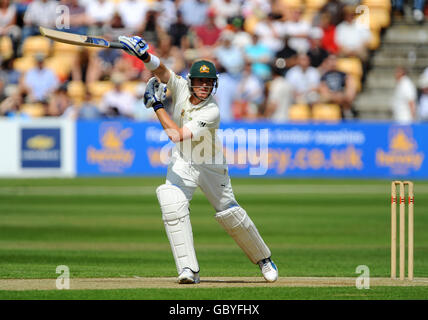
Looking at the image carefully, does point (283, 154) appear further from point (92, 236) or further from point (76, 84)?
point (92, 236)

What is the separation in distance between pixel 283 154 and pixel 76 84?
511 centimetres

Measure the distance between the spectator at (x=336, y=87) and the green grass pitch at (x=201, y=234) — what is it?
7.00 ft

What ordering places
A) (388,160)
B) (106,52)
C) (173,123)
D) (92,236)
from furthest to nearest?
(106,52) < (388,160) < (92,236) < (173,123)

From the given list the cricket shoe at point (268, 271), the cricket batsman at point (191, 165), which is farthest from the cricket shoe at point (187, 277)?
the cricket shoe at point (268, 271)

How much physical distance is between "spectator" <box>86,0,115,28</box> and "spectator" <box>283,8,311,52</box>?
4250 mm

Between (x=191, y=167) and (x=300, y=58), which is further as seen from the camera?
(x=300, y=58)

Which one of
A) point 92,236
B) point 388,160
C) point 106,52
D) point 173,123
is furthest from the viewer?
point 106,52

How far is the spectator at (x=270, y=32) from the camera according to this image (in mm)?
23469

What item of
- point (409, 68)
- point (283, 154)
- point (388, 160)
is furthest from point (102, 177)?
point (409, 68)

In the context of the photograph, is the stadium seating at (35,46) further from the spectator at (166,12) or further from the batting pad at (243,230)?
the batting pad at (243,230)

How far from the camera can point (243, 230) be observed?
8.41 meters

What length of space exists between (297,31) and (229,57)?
186cm

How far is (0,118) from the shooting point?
22297mm

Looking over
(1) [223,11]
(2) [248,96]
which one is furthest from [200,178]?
(1) [223,11]
